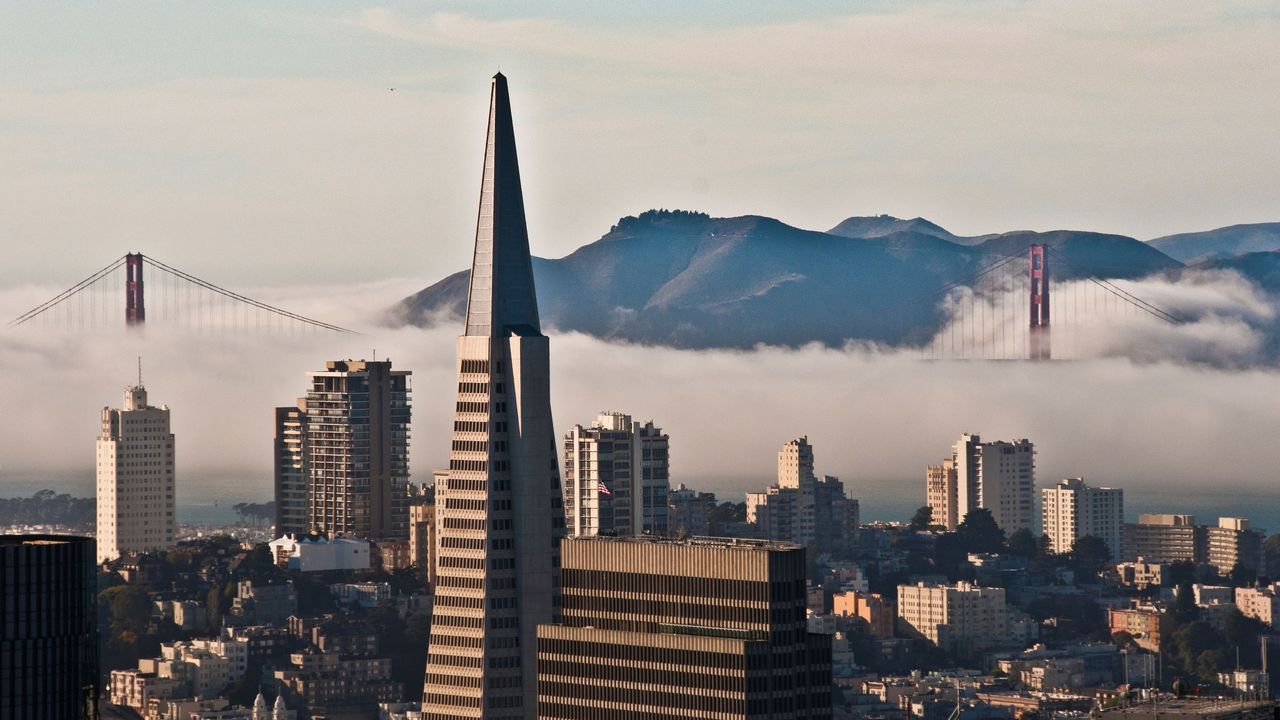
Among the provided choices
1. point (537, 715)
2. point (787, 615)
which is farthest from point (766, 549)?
point (537, 715)

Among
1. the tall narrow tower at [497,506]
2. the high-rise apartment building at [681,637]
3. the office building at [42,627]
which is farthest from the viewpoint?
the tall narrow tower at [497,506]

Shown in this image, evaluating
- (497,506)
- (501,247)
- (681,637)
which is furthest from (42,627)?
(501,247)

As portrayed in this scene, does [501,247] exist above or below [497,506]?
above

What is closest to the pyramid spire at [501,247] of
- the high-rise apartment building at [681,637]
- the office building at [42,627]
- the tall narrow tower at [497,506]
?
the tall narrow tower at [497,506]

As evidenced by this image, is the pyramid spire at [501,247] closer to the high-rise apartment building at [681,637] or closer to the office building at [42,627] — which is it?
the high-rise apartment building at [681,637]

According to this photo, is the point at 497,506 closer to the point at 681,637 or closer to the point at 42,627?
the point at 681,637

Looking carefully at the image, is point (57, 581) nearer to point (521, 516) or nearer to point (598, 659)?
point (598, 659)
